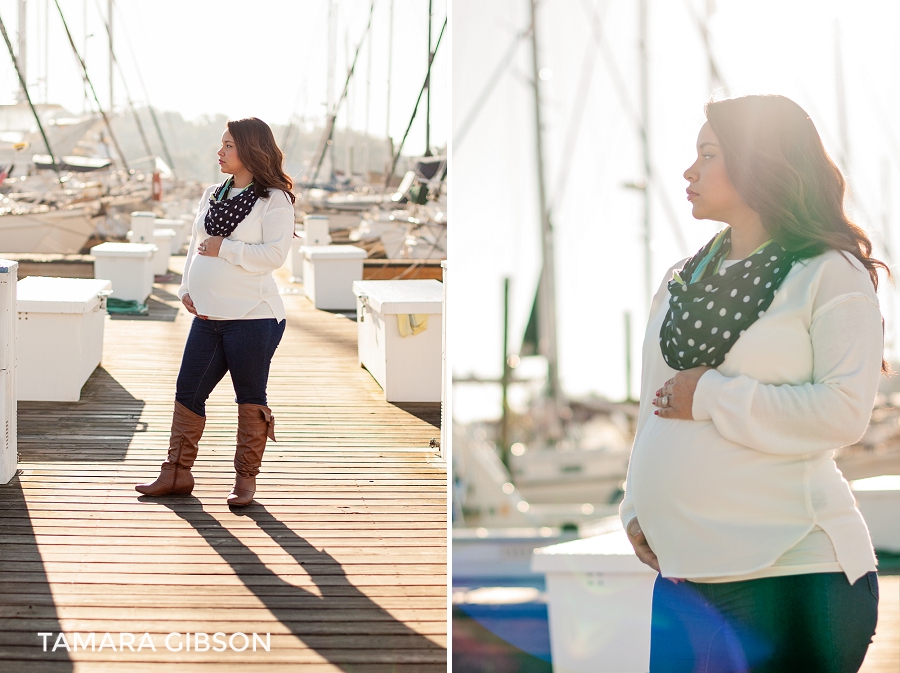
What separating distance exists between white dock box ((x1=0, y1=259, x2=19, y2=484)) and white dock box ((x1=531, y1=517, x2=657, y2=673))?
2.13 m

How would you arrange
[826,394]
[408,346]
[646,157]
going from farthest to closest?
[646,157], [408,346], [826,394]

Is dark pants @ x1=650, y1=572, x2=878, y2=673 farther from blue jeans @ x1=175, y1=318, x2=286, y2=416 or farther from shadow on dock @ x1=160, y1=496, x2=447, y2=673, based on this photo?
blue jeans @ x1=175, y1=318, x2=286, y2=416

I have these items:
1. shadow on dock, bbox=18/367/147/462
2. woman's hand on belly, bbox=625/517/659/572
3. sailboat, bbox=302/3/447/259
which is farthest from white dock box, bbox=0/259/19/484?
sailboat, bbox=302/3/447/259

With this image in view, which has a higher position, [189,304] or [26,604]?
[189,304]

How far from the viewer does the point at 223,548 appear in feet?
9.84

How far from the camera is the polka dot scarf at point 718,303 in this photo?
1.43 m

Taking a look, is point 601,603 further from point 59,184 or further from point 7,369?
point 59,184

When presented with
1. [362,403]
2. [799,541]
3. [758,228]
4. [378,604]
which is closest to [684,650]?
[799,541]

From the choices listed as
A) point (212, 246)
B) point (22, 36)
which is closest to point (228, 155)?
point (212, 246)

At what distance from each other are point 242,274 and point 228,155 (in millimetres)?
414

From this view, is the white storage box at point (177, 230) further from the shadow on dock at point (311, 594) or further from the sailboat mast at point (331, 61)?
the shadow on dock at point (311, 594)

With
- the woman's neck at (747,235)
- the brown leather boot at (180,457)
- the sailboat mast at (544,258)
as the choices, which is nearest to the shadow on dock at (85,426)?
the brown leather boot at (180,457)

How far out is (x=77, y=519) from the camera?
324 cm

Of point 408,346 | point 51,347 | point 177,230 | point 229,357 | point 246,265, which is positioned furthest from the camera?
point 177,230
